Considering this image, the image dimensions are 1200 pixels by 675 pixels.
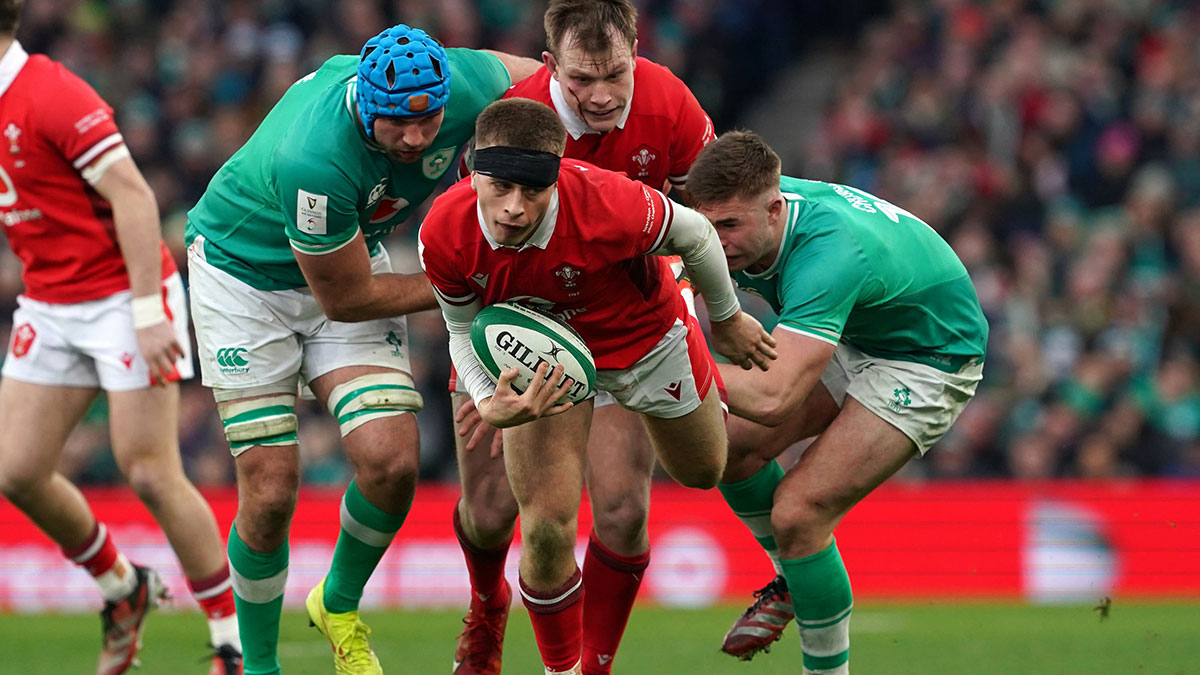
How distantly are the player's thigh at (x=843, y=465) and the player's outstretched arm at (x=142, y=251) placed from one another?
2.56 meters

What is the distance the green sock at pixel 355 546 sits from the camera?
619 cm

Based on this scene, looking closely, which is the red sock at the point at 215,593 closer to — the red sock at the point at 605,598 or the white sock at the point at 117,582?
the white sock at the point at 117,582

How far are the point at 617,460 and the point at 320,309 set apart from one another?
1.35m

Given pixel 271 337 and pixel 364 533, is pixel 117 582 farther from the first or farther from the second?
pixel 271 337

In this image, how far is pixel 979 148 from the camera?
13539mm

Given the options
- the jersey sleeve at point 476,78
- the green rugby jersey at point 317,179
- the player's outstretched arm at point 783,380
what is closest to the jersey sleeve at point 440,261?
the green rugby jersey at point 317,179

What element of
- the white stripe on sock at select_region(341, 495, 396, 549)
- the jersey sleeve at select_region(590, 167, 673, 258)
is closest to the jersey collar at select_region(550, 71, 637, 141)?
the jersey sleeve at select_region(590, 167, 673, 258)

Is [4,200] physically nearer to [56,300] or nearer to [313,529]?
[56,300]

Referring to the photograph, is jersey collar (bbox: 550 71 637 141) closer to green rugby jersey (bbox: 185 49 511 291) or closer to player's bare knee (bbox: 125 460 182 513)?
green rugby jersey (bbox: 185 49 511 291)

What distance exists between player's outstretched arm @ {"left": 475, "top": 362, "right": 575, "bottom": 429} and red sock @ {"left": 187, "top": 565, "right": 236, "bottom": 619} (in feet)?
6.83

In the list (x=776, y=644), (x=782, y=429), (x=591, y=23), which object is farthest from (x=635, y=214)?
(x=776, y=644)

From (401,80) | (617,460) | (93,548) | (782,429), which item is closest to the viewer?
(401,80)

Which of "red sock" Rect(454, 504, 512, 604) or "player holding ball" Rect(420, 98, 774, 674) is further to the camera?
"red sock" Rect(454, 504, 512, 604)

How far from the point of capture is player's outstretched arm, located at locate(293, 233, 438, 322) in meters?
5.82
